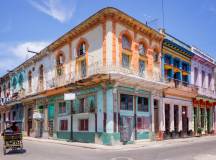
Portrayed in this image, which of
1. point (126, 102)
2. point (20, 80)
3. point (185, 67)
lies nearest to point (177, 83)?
point (185, 67)

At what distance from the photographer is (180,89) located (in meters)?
28.2

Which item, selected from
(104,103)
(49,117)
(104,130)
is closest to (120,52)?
(104,103)

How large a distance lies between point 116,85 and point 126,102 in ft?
6.54

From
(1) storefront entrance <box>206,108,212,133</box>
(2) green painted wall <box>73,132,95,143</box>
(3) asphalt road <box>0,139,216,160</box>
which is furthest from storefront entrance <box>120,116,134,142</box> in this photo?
(1) storefront entrance <box>206,108,212,133</box>

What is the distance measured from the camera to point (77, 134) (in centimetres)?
2369

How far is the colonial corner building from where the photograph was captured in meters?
21.2

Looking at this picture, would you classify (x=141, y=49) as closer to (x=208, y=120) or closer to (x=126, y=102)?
(x=126, y=102)

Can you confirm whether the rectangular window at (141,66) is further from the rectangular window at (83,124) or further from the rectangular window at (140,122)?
the rectangular window at (83,124)

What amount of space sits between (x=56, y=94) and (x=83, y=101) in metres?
4.98

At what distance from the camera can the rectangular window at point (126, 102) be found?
21.5 metres

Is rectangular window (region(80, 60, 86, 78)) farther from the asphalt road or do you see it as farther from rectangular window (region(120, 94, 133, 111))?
the asphalt road

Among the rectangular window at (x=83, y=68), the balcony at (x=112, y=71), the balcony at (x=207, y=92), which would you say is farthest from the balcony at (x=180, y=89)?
the rectangular window at (x=83, y=68)

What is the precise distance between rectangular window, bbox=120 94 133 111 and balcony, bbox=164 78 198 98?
569 centimetres

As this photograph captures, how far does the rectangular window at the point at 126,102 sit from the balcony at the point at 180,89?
18.7ft
